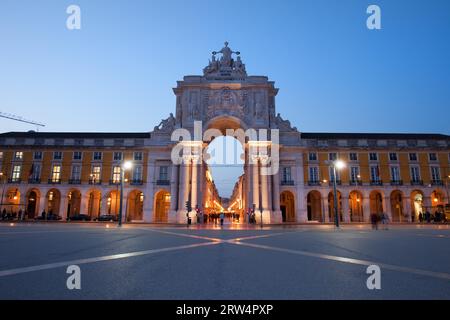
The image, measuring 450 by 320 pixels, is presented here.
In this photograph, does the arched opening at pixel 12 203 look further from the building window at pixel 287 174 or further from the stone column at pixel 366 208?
the stone column at pixel 366 208

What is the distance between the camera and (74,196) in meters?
53.8

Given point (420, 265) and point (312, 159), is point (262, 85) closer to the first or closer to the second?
point (312, 159)

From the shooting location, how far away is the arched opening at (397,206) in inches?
1977

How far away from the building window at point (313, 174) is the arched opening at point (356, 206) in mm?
8109

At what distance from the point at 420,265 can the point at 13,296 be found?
786 centimetres

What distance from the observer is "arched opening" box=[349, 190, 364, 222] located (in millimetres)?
50219

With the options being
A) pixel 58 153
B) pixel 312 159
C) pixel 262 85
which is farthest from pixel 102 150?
pixel 312 159

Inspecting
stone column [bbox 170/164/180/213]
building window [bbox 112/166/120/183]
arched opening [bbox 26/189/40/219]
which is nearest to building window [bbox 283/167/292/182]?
stone column [bbox 170/164/180/213]

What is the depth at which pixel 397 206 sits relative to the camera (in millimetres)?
52094

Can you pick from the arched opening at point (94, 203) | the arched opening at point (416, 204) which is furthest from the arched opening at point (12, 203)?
the arched opening at point (416, 204)

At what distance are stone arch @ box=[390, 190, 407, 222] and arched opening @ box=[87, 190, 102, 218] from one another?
53287 mm

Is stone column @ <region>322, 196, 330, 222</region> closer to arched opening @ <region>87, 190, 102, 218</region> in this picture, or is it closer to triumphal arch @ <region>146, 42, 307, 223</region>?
triumphal arch @ <region>146, 42, 307, 223</region>
